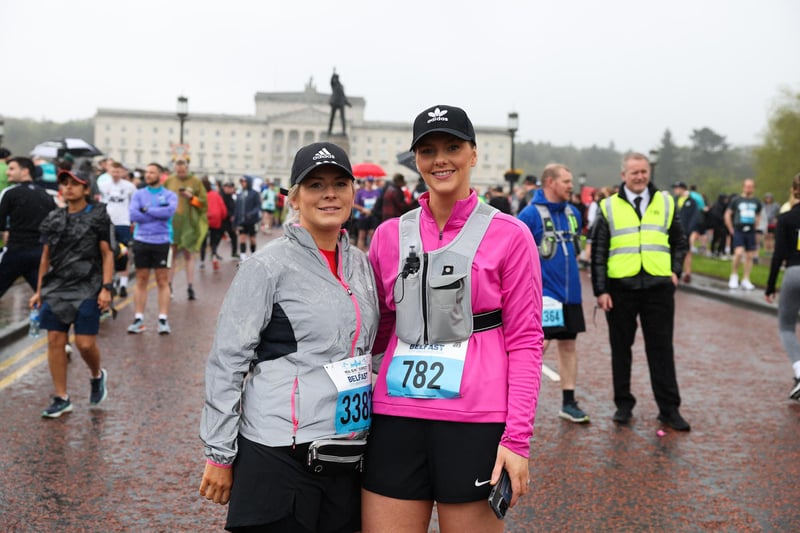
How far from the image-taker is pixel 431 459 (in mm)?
2582

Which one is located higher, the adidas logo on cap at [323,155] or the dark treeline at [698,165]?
the dark treeline at [698,165]

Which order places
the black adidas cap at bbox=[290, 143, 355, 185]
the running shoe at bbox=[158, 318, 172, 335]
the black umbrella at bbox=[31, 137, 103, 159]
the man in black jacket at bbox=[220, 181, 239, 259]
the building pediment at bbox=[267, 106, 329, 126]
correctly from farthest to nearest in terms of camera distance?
the building pediment at bbox=[267, 106, 329, 126] → the man in black jacket at bbox=[220, 181, 239, 259] → the black umbrella at bbox=[31, 137, 103, 159] → the running shoe at bbox=[158, 318, 172, 335] → the black adidas cap at bbox=[290, 143, 355, 185]

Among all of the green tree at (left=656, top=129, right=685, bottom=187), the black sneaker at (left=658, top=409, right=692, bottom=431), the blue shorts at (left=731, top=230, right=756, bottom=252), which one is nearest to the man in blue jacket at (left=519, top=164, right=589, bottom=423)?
the black sneaker at (left=658, top=409, right=692, bottom=431)

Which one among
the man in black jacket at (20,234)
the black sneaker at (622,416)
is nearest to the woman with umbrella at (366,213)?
the man in black jacket at (20,234)

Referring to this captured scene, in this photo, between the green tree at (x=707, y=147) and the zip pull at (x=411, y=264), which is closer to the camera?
the zip pull at (x=411, y=264)

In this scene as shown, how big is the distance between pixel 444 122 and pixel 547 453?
3530 mm

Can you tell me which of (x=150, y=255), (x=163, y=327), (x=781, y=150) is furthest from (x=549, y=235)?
(x=781, y=150)

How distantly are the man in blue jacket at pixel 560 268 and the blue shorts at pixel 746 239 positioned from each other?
11093 millimetres

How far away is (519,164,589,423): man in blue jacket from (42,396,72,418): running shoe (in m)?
3.65

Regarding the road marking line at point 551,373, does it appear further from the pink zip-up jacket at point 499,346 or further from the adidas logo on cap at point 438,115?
the adidas logo on cap at point 438,115

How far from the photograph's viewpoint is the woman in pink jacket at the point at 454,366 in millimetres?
2559

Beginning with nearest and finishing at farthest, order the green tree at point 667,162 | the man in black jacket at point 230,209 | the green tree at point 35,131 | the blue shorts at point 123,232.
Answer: the blue shorts at point 123,232, the man in black jacket at point 230,209, the green tree at point 667,162, the green tree at point 35,131

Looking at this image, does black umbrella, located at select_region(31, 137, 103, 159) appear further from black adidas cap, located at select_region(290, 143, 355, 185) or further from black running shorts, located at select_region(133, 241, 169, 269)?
black adidas cap, located at select_region(290, 143, 355, 185)

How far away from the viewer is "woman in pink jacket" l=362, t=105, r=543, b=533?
256 centimetres
